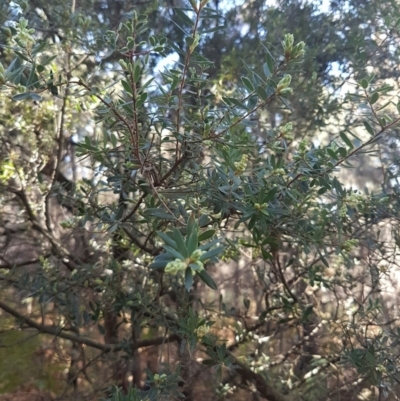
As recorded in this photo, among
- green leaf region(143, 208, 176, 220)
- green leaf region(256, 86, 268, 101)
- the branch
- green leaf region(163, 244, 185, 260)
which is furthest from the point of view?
the branch

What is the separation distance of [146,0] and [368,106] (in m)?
1.92

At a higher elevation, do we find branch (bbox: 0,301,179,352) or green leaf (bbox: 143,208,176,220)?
green leaf (bbox: 143,208,176,220)

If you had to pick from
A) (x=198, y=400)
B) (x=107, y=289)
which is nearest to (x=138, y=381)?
(x=198, y=400)

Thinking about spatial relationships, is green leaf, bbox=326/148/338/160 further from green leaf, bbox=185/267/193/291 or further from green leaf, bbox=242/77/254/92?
green leaf, bbox=185/267/193/291

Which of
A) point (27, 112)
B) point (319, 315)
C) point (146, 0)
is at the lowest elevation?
point (319, 315)

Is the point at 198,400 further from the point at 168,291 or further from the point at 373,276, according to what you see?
the point at 373,276

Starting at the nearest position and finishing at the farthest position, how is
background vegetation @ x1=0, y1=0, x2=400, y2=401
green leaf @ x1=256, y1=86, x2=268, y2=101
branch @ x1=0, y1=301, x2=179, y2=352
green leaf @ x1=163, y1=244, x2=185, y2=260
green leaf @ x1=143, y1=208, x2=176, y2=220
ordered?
green leaf @ x1=163, y1=244, x2=185, y2=260 < green leaf @ x1=256, y1=86, x2=268, y2=101 < green leaf @ x1=143, y1=208, x2=176, y2=220 < background vegetation @ x1=0, y1=0, x2=400, y2=401 < branch @ x1=0, y1=301, x2=179, y2=352

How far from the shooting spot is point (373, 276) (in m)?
2.59

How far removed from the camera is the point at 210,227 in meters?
1.84

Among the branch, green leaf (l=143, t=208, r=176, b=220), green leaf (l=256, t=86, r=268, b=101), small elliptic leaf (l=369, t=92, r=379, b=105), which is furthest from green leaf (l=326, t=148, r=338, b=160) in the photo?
the branch

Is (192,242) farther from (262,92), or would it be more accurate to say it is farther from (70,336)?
(70,336)

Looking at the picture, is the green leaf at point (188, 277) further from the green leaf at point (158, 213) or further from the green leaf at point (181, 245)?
the green leaf at point (158, 213)

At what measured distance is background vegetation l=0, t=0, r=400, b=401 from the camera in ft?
6.40

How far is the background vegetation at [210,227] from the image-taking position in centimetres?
195
